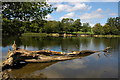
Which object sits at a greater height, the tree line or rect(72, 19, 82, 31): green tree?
rect(72, 19, 82, 31): green tree

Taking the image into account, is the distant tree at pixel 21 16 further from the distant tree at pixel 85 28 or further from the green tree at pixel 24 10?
the distant tree at pixel 85 28

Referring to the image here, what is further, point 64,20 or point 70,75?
point 64,20

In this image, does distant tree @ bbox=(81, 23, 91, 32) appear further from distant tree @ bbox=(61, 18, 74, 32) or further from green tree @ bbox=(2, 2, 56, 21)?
green tree @ bbox=(2, 2, 56, 21)

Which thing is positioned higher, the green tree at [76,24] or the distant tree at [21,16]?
the green tree at [76,24]

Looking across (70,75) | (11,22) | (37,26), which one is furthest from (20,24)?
(70,75)

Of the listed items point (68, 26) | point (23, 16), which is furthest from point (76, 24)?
point (23, 16)

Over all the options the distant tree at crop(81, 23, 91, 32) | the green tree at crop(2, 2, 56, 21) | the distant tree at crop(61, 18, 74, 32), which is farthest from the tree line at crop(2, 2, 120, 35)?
the distant tree at crop(81, 23, 91, 32)

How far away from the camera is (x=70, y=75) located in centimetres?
1075

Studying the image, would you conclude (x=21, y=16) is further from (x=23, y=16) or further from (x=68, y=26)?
(x=68, y=26)

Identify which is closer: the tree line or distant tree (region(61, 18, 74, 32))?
the tree line

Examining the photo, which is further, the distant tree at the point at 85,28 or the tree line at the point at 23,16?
the distant tree at the point at 85,28

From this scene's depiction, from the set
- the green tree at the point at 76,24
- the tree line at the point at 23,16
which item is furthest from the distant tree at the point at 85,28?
the tree line at the point at 23,16

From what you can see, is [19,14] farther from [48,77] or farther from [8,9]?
[48,77]

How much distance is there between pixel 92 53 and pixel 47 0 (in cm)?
1262
